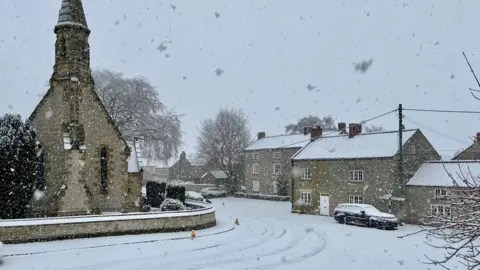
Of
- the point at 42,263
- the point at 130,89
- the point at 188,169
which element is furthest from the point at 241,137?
the point at 42,263

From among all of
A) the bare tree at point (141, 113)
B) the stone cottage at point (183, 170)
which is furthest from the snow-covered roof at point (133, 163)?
the stone cottage at point (183, 170)

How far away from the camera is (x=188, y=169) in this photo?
84.3 meters

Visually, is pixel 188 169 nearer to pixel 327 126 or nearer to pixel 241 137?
pixel 241 137

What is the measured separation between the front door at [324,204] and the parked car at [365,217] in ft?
18.2

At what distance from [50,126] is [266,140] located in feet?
134

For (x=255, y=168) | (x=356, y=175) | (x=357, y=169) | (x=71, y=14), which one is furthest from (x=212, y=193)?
(x=71, y=14)

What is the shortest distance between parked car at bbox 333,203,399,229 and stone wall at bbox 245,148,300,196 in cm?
2349

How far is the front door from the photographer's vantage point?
3838 cm

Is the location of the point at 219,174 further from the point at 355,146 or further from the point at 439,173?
the point at 439,173

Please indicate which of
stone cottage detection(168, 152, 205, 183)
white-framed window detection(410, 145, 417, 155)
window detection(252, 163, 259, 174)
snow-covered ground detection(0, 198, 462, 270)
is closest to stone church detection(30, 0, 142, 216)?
snow-covered ground detection(0, 198, 462, 270)

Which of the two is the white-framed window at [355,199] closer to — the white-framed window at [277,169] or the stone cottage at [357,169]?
the stone cottage at [357,169]

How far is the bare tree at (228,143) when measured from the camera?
217ft

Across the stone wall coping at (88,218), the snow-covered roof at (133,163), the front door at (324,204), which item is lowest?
the front door at (324,204)

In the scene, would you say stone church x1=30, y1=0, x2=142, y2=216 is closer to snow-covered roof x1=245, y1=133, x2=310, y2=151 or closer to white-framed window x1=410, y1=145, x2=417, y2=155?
white-framed window x1=410, y1=145, x2=417, y2=155
